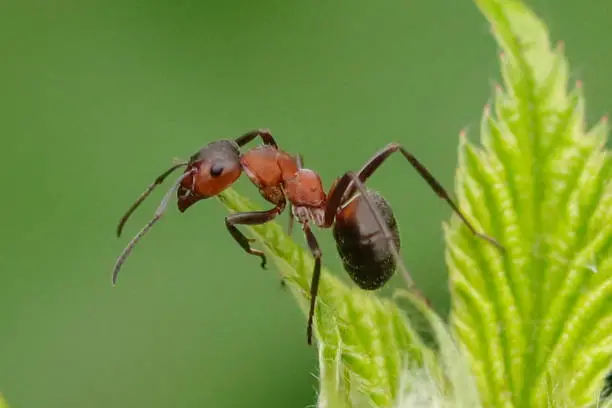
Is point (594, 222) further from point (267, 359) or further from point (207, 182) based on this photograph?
point (267, 359)

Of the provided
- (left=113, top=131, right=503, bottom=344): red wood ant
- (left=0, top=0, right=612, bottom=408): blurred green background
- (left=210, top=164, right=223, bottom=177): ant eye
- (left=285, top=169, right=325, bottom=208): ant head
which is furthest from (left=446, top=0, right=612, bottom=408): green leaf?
(left=0, top=0, right=612, bottom=408): blurred green background

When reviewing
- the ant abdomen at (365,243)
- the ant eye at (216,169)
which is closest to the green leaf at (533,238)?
the ant abdomen at (365,243)

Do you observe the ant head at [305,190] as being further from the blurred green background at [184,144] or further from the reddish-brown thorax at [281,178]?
the blurred green background at [184,144]

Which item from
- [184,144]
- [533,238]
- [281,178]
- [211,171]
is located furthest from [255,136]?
[533,238]

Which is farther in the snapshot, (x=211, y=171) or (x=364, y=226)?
(x=211, y=171)

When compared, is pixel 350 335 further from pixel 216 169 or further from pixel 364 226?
pixel 216 169

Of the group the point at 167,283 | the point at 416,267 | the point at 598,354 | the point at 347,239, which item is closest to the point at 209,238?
the point at 167,283
